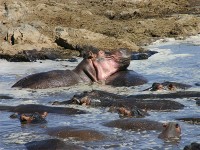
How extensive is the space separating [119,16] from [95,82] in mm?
9069

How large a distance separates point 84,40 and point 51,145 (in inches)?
372

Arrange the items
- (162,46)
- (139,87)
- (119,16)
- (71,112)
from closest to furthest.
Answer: (71,112) < (139,87) < (162,46) < (119,16)

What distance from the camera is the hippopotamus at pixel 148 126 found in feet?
22.6

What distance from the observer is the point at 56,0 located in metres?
21.8

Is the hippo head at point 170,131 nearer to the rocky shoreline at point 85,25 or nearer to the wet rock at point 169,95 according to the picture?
the wet rock at point 169,95

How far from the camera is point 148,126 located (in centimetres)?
737

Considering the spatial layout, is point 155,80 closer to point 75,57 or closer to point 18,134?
point 75,57

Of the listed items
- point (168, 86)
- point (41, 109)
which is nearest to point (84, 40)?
point (168, 86)

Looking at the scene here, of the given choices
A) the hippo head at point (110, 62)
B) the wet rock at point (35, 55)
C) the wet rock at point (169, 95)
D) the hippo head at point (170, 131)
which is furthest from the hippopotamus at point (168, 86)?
the wet rock at point (35, 55)

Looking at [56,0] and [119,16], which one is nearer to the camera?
[119,16]

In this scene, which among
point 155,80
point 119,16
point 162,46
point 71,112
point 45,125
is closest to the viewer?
point 45,125

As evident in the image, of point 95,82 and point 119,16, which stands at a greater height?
point 119,16

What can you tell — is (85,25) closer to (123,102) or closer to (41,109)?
(123,102)

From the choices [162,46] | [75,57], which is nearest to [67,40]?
[75,57]
